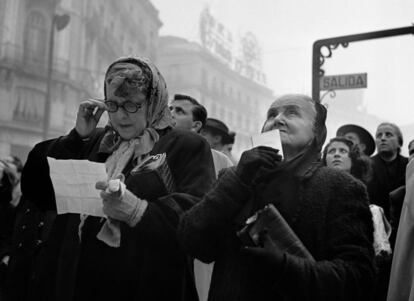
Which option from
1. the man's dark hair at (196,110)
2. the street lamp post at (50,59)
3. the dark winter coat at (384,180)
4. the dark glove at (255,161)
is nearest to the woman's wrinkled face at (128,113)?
the dark glove at (255,161)

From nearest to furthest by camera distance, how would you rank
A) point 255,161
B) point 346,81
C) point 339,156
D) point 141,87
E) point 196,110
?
1. point 255,161
2. point 141,87
3. point 339,156
4. point 196,110
5. point 346,81

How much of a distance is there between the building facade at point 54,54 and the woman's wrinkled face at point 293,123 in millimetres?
10747

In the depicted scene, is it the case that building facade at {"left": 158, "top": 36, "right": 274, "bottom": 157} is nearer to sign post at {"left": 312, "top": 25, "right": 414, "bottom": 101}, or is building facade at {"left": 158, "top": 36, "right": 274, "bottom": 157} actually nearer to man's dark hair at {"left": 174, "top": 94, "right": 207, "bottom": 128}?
sign post at {"left": 312, "top": 25, "right": 414, "bottom": 101}

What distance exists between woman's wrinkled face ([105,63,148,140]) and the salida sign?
316cm

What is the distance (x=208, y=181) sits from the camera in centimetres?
174

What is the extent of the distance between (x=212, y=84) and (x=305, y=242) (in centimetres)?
1905

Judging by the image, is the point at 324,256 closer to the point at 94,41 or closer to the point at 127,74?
the point at 127,74

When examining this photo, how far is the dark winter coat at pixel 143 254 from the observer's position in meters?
1.62

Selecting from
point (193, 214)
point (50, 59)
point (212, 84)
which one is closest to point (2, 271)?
point (193, 214)

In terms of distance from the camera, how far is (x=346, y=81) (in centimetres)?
465

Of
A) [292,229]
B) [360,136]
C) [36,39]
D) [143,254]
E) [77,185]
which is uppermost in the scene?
[36,39]

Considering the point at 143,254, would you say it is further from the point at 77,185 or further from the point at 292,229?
the point at 292,229

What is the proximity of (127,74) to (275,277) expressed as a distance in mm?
996

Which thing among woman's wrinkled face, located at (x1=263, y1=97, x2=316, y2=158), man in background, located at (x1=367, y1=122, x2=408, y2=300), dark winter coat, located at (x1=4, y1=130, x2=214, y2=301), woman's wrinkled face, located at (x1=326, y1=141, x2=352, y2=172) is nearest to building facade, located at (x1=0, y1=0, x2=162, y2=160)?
man in background, located at (x1=367, y1=122, x2=408, y2=300)
